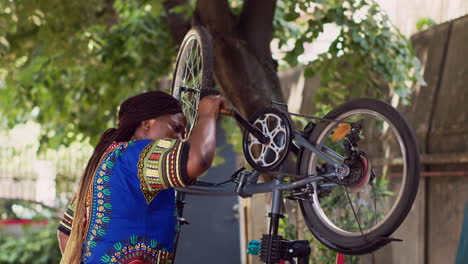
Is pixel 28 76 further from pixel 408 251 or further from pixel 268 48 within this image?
pixel 408 251

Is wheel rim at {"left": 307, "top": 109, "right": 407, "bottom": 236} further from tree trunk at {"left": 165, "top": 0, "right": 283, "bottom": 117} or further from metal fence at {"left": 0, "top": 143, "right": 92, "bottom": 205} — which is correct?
metal fence at {"left": 0, "top": 143, "right": 92, "bottom": 205}

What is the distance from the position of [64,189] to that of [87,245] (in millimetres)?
6698

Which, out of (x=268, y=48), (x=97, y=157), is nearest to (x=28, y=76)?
(x=268, y=48)

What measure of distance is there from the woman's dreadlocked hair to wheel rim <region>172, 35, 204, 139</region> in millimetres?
143

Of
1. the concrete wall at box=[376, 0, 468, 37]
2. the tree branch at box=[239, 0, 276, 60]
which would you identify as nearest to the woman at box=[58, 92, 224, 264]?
the tree branch at box=[239, 0, 276, 60]

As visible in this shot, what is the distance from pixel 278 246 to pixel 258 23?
2070 mm

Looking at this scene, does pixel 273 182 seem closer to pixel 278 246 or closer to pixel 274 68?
pixel 278 246

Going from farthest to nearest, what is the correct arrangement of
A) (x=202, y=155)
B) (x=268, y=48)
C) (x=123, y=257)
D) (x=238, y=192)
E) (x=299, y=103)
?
(x=299, y=103) < (x=268, y=48) < (x=238, y=192) < (x=123, y=257) < (x=202, y=155)

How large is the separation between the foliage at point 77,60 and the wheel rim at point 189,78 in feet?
5.35

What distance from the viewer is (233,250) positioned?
704 cm

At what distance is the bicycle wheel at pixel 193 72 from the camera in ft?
7.16

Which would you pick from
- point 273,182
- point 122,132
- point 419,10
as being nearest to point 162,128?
point 122,132

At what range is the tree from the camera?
362cm

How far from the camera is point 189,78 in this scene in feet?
8.63
